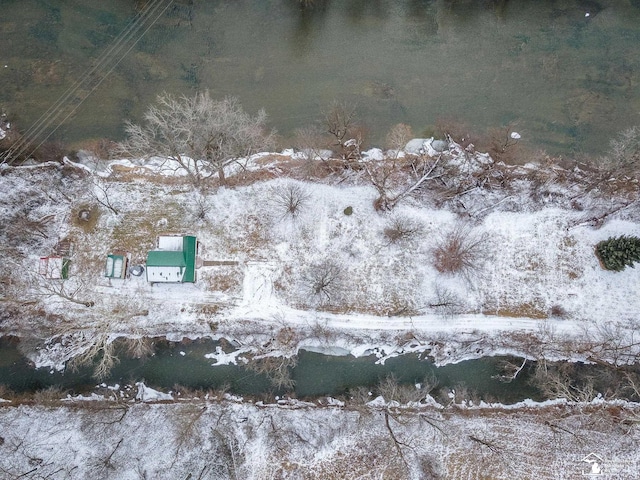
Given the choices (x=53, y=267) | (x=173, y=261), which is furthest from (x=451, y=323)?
(x=53, y=267)

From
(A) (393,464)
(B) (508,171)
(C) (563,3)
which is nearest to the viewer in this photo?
(A) (393,464)

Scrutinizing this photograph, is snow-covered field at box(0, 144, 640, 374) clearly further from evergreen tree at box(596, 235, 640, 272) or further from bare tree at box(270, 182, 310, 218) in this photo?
evergreen tree at box(596, 235, 640, 272)

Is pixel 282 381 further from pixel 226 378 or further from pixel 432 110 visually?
pixel 432 110

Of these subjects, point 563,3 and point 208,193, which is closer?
point 208,193

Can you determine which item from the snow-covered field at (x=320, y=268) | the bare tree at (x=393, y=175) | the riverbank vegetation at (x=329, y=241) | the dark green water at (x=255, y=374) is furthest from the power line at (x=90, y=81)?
the bare tree at (x=393, y=175)

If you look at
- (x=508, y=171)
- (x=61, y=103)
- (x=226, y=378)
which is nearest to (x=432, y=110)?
(x=508, y=171)

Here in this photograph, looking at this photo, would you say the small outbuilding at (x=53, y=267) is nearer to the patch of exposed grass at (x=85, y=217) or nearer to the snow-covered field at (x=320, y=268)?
the snow-covered field at (x=320, y=268)

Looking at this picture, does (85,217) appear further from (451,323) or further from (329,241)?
(451,323)
